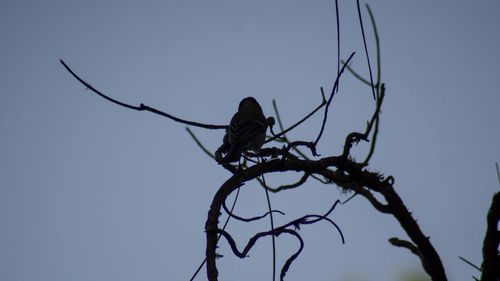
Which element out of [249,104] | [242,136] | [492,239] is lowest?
[492,239]

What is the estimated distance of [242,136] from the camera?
14.3ft

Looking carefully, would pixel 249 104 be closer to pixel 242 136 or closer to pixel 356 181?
pixel 242 136

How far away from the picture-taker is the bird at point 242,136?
3528mm

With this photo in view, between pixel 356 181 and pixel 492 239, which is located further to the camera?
pixel 356 181

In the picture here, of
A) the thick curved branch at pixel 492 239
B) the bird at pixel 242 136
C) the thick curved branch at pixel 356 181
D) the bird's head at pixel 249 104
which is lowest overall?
the thick curved branch at pixel 492 239

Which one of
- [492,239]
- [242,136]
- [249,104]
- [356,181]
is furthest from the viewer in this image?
[249,104]

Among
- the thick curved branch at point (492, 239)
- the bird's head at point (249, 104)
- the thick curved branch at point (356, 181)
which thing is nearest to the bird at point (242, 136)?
the bird's head at point (249, 104)

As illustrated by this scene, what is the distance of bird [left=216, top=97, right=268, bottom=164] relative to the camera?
11.6ft

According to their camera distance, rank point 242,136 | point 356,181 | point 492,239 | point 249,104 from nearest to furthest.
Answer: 1. point 492,239
2. point 356,181
3. point 242,136
4. point 249,104

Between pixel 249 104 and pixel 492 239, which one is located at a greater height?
pixel 249 104

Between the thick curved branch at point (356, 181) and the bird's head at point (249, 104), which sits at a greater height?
the bird's head at point (249, 104)

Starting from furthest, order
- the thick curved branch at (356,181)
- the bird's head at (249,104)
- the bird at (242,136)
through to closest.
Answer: the bird's head at (249,104) < the bird at (242,136) < the thick curved branch at (356,181)

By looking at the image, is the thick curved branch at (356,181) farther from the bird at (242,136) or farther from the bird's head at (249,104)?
the bird's head at (249,104)

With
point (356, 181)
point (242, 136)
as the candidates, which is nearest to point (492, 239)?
point (356, 181)
